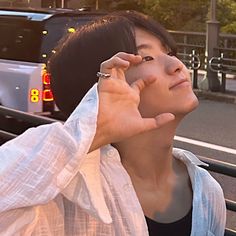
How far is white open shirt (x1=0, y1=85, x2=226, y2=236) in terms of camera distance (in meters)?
1.59

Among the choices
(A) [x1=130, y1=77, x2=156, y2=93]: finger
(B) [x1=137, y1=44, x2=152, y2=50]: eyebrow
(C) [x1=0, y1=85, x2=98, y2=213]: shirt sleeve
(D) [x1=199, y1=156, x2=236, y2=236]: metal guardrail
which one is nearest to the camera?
(C) [x1=0, y1=85, x2=98, y2=213]: shirt sleeve

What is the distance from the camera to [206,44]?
49.6 feet

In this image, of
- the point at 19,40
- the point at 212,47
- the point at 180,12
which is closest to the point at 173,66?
the point at 19,40

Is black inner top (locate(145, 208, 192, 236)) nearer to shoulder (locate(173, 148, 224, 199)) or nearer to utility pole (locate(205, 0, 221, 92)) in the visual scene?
shoulder (locate(173, 148, 224, 199))

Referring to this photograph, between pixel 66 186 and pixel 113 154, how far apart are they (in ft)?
0.84

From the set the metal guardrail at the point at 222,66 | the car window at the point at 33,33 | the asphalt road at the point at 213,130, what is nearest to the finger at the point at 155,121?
the asphalt road at the point at 213,130

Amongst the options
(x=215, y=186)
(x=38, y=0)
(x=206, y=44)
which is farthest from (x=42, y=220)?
(x=38, y=0)

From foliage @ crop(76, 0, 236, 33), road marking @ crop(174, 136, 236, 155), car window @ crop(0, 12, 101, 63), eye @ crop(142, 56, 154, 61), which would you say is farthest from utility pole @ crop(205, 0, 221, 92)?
eye @ crop(142, 56, 154, 61)

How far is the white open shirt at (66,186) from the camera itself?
159 centimetres

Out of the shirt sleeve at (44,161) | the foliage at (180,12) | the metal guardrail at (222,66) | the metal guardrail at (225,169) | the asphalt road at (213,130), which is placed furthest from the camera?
the foliage at (180,12)

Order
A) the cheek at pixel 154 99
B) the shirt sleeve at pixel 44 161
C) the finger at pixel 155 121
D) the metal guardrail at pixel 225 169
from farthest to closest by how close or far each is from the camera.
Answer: the metal guardrail at pixel 225 169, the cheek at pixel 154 99, the finger at pixel 155 121, the shirt sleeve at pixel 44 161

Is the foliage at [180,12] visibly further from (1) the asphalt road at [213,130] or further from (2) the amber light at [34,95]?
(2) the amber light at [34,95]

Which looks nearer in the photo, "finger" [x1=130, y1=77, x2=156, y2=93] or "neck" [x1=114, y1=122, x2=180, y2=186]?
"finger" [x1=130, y1=77, x2=156, y2=93]

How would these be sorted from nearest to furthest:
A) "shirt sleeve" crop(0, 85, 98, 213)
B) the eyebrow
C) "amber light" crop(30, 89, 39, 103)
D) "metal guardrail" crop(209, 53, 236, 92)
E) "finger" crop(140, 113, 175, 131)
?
"shirt sleeve" crop(0, 85, 98, 213) → "finger" crop(140, 113, 175, 131) → the eyebrow → "amber light" crop(30, 89, 39, 103) → "metal guardrail" crop(209, 53, 236, 92)
